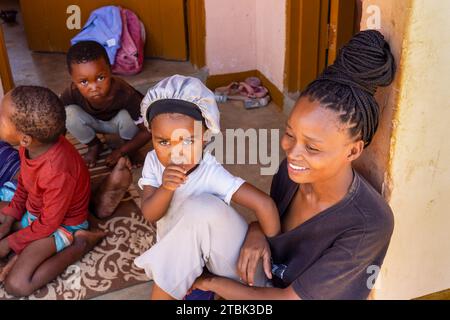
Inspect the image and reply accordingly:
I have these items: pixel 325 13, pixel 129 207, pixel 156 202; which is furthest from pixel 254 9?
pixel 156 202

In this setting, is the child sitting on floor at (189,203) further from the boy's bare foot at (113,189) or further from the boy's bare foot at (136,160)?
the boy's bare foot at (136,160)

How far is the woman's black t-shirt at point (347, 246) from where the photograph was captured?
1671 mm

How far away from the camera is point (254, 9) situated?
4305 mm

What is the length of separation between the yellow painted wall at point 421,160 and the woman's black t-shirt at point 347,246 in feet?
0.50

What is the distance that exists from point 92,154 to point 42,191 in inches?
39.1

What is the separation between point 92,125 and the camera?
11.6 ft

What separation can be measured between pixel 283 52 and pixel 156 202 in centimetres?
230

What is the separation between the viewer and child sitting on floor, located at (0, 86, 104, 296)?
8.23 ft

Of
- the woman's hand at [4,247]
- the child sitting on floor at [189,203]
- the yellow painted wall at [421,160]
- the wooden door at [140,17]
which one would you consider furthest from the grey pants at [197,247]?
the wooden door at [140,17]

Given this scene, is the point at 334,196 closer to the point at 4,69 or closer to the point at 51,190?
the point at 51,190

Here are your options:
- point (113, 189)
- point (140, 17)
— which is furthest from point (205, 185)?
point (140, 17)

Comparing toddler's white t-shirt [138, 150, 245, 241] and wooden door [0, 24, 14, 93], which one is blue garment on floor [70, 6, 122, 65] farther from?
toddler's white t-shirt [138, 150, 245, 241]

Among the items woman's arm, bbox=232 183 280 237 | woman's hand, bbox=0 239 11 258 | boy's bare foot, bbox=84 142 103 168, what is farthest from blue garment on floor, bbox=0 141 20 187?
woman's arm, bbox=232 183 280 237
